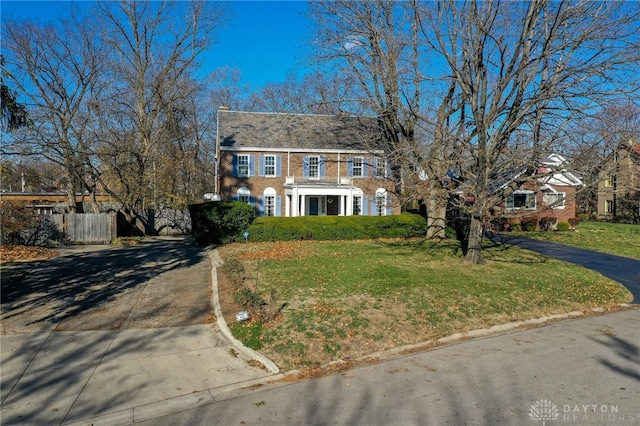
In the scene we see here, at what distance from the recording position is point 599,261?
1688cm

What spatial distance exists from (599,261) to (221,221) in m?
15.4

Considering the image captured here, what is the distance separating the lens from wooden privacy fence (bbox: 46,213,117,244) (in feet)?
67.8

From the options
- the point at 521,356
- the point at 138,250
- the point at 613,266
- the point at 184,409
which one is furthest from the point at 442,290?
the point at 138,250

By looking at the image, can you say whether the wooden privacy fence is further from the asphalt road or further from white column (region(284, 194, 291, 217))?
the asphalt road

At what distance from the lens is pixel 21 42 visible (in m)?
22.4

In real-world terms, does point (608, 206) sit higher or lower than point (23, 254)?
higher

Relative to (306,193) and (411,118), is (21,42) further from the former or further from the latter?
(411,118)

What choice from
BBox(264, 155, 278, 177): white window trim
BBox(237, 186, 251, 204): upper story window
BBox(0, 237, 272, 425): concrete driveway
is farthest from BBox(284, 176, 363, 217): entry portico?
BBox(0, 237, 272, 425): concrete driveway

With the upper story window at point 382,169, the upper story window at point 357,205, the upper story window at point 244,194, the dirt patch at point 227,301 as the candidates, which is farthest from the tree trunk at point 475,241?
the upper story window at point 244,194

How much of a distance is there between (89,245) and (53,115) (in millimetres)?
7949

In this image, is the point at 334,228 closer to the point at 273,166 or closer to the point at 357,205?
the point at 357,205

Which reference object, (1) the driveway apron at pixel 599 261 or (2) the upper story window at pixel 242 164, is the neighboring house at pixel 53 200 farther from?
(1) the driveway apron at pixel 599 261

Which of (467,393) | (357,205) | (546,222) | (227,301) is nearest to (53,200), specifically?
(357,205)

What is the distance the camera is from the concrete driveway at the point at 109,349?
5.49 metres
